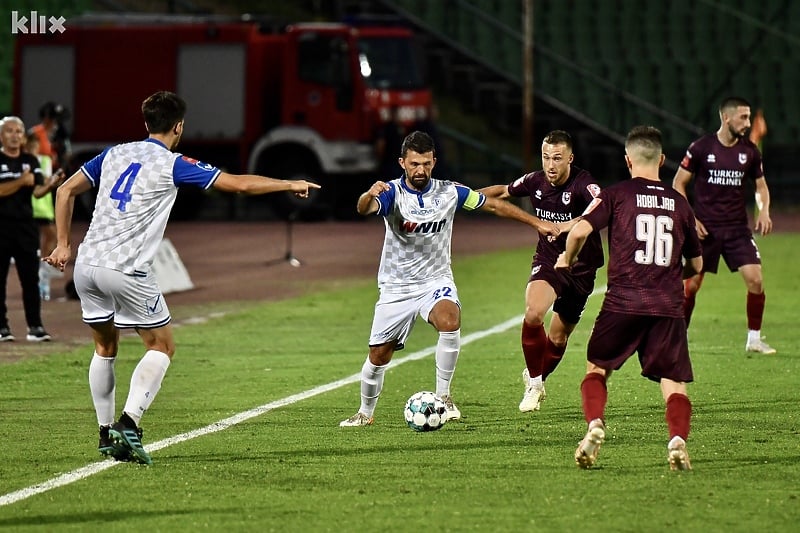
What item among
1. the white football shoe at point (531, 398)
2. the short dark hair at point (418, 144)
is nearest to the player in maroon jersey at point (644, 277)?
the short dark hair at point (418, 144)

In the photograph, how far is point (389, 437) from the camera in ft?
30.3

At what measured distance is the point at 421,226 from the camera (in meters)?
9.55

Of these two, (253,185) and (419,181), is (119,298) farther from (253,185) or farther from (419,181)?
(419,181)

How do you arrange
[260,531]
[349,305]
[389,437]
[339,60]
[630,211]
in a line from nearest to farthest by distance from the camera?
[260,531]
[630,211]
[389,437]
[349,305]
[339,60]

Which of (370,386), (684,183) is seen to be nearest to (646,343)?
(370,386)

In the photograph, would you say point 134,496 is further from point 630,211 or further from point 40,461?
point 630,211

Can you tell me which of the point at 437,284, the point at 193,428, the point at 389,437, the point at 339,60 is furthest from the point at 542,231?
the point at 339,60

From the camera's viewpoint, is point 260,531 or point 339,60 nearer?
point 260,531

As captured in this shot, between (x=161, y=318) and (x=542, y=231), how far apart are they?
2.60m

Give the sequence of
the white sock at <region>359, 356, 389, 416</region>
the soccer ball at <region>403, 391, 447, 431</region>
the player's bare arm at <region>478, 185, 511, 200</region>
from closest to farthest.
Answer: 1. the soccer ball at <region>403, 391, 447, 431</region>
2. the white sock at <region>359, 356, 389, 416</region>
3. the player's bare arm at <region>478, 185, 511, 200</region>

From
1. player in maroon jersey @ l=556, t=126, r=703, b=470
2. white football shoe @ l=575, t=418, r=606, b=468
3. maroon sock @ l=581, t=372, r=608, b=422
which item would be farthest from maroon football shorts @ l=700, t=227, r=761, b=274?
white football shoe @ l=575, t=418, r=606, b=468

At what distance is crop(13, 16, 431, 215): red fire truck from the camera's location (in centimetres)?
3172

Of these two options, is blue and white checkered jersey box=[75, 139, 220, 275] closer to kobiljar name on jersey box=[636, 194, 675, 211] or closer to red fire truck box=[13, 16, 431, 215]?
kobiljar name on jersey box=[636, 194, 675, 211]

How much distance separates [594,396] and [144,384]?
93.5 inches
